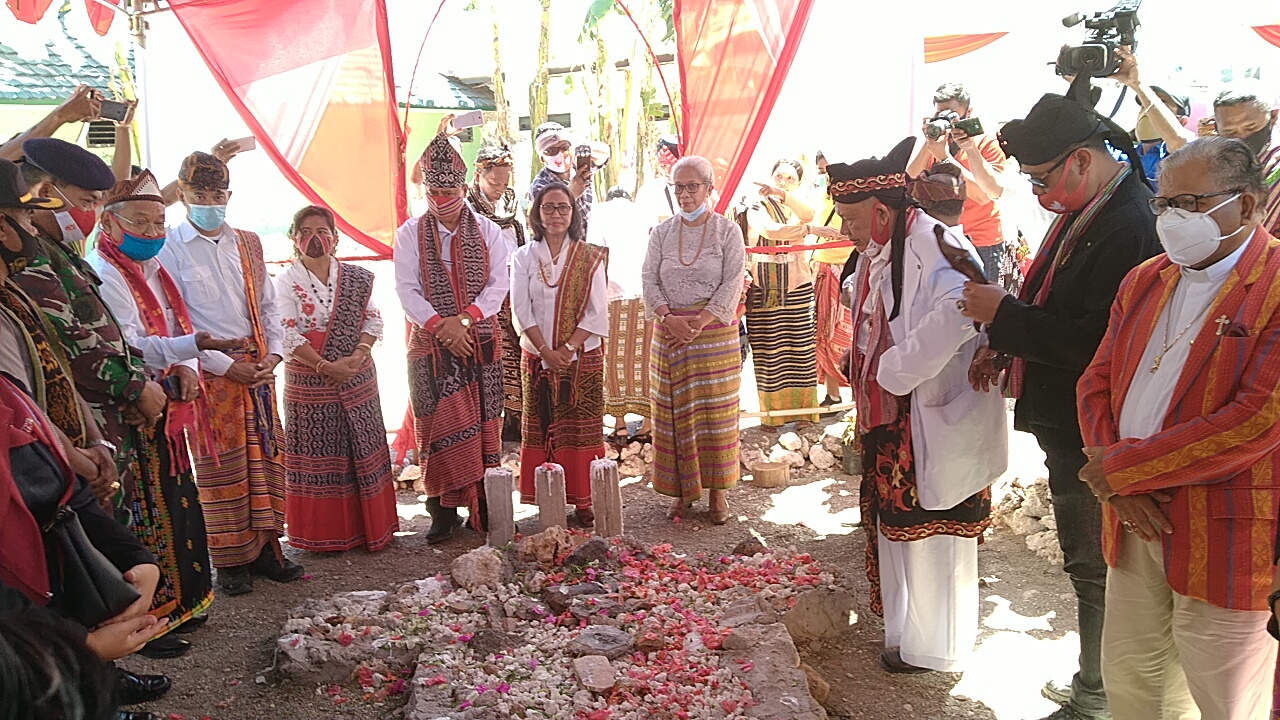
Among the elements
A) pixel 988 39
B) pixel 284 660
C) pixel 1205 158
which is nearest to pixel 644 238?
pixel 284 660

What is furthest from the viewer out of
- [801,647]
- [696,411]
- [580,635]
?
[696,411]

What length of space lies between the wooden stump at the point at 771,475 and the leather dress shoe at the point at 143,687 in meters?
3.50

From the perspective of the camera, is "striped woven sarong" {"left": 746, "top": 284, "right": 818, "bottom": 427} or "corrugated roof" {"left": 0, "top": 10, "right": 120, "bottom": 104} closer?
"striped woven sarong" {"left": 746, "top": 284, "right": 818, "bottom": 427}

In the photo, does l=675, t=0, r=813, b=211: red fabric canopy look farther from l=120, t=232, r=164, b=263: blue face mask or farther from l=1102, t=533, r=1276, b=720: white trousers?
l=1102, t=533, r=1276, b=720: white trousers

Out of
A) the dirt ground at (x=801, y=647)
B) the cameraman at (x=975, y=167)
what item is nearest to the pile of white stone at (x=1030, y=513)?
the dirt ground at (x=801, y=647)

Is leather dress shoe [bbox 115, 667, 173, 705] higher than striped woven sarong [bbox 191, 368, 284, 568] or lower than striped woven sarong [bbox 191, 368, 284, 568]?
lower

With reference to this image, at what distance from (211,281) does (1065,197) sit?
11.4ft

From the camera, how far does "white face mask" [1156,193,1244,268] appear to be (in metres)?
1.91

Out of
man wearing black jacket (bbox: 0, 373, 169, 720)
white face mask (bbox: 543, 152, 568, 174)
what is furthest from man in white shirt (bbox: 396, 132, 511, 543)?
man wearing black jacket (bbox: 0, 373, 169, 720)

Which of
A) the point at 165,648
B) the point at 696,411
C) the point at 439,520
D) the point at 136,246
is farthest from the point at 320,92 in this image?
the point at 165,648

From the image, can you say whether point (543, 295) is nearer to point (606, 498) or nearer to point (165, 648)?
point (606, 498)

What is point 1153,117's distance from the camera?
11.8 feet

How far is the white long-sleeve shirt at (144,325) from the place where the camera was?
135 inches

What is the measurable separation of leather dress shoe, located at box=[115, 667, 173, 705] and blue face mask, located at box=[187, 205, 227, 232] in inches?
75.2
